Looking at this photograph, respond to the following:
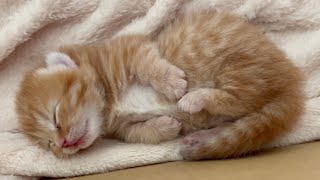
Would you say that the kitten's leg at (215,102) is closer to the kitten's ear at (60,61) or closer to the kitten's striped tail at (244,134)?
the kitten's striped tail at (244,134)

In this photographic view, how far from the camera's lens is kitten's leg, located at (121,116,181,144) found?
5.10ft

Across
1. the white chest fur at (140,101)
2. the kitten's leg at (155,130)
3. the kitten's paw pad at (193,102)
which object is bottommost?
the kitten's leg at (155,130)

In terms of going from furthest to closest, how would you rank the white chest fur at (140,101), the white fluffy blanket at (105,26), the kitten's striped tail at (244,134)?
the white fluffy blanket at (105,26), the white chest fur at (140,101), the kitten's striped tail at (244,134)

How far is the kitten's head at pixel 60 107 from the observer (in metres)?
1.52

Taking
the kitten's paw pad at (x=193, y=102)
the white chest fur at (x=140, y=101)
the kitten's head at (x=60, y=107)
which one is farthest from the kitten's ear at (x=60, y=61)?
the kitten's paw pad at (x=193, y=102)

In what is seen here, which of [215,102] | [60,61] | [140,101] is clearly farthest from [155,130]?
[60,61]

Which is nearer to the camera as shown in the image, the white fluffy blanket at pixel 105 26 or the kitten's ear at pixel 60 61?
the kitten's ear at pixel 60 61

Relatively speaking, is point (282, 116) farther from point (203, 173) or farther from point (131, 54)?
point (131, 54)

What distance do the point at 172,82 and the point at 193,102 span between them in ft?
0.30

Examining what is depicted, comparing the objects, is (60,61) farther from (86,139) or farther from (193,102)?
(193,102)

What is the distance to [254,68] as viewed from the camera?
4.90 ft

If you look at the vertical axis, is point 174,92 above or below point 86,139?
above

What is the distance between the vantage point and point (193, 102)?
148 cm

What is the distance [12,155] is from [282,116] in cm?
Result: 76
